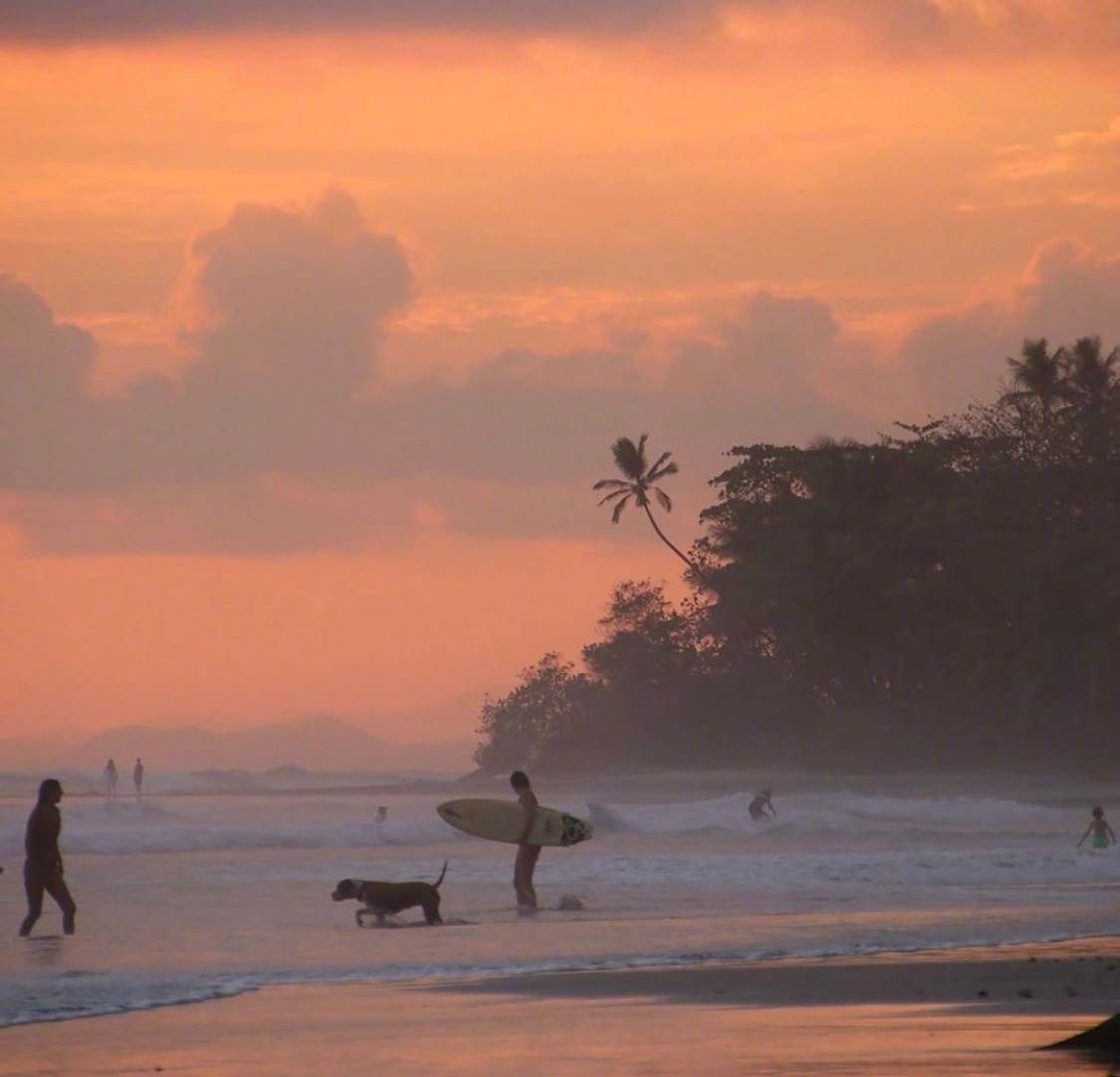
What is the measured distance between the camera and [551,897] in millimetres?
26391

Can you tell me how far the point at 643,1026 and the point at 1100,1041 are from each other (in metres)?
3.33

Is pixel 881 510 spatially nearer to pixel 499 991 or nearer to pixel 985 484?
pixel 985 484

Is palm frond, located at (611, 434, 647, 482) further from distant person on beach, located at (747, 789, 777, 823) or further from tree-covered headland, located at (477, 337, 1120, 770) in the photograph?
distant person on beach, located at (747, 789, 777, 823)

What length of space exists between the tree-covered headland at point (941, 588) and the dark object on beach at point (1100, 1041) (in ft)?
204

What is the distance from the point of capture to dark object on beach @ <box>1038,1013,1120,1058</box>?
36.7ft

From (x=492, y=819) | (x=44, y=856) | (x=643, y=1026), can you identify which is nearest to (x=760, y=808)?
(x=492, y=819)

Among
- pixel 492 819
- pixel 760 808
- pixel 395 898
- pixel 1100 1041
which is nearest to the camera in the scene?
pixel 1100 1041

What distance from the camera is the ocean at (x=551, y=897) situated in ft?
59.9

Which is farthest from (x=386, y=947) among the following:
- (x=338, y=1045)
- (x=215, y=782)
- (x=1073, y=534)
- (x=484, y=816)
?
(x=215, y=782)

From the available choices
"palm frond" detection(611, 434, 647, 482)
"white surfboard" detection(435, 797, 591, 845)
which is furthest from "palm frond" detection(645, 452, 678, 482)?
"white surfboard" detection(435, 797, 591, 845)

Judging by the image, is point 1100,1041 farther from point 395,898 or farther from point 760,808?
point 760,808

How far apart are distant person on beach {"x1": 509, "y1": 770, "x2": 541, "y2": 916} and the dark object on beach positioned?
1276 centimetres

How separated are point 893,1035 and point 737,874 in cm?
1751

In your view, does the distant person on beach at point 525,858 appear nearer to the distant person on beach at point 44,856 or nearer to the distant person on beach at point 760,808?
the distant person on beach at point 44,856
